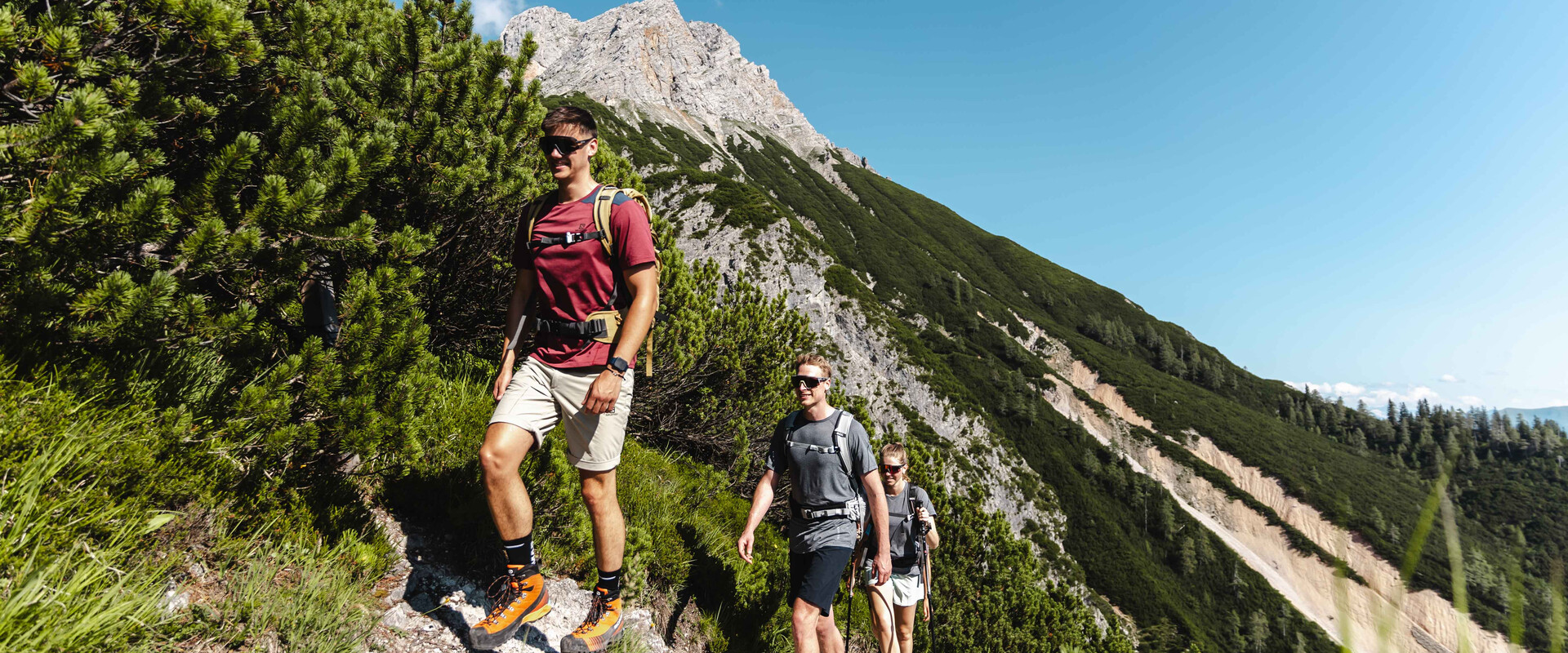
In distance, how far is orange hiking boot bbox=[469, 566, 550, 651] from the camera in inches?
163

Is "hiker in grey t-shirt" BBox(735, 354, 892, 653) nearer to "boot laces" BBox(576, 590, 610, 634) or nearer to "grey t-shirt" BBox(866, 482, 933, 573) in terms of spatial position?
"boot laces" BBox(576, 590, 610, 634)

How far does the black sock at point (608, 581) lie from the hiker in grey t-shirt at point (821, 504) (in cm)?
111

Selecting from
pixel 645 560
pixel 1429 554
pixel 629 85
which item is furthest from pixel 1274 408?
pixel 645 560

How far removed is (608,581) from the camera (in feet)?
14.7

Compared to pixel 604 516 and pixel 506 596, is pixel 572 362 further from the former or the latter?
pixel 506 596

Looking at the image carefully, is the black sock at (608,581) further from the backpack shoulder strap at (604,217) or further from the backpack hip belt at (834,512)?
the backpack shoulder strap at (604,217)

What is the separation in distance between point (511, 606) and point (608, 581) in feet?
1.82

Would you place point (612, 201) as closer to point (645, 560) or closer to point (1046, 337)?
point (645, 560)

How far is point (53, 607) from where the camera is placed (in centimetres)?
283

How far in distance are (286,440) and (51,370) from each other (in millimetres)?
998

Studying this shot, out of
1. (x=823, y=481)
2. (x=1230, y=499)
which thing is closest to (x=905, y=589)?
(x=823, y=481)

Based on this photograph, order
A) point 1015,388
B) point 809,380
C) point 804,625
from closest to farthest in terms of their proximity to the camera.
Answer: point 804,625 < point 809,380 < point 1015,388

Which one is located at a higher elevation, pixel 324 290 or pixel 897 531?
pixel 324 290

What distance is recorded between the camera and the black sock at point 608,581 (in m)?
4.47
